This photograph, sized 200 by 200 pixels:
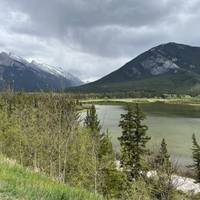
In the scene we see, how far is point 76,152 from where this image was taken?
4228cm

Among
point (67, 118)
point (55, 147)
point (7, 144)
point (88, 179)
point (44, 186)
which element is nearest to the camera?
point (44, 186)

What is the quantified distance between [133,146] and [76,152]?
27.7 feet

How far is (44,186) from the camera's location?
9.05 metres

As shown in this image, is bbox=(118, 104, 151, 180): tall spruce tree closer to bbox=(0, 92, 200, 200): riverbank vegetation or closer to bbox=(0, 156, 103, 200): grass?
bbox=(0, 92, 200, 200): riverbank vegetation

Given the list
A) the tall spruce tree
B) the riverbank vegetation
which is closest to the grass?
the riverbank vegetation

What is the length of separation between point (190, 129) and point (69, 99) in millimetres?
77639

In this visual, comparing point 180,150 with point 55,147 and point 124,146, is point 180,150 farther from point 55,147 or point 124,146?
point 55,147

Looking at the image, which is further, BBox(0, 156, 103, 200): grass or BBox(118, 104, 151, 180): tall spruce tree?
BBox(118, 104, 151, 180): tall spruce tree

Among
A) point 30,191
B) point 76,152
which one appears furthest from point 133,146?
point 30,191

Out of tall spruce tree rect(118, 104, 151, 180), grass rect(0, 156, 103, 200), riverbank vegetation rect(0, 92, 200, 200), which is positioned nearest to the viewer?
grass rect(0, 156, 103, 200)

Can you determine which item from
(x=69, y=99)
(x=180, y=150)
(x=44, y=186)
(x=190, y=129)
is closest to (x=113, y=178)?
(x=69, y=99)

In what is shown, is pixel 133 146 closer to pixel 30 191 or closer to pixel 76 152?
pixel 76 152

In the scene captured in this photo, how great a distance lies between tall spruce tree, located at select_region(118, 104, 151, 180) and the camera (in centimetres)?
4531

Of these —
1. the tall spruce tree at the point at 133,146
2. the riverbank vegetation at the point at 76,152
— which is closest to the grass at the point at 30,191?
the riverbank vegetation at the point at 76,152
